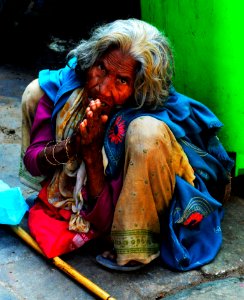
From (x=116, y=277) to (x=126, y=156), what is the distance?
0.55m

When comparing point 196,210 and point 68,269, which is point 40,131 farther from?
point 196,210

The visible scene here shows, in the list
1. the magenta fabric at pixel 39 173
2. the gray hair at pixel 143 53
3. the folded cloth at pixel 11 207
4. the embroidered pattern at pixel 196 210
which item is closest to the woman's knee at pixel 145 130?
the gray hair at pixel 143 53

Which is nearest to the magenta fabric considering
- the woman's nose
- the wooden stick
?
the wooden stick

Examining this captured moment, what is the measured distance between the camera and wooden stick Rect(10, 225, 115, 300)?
2645 mm

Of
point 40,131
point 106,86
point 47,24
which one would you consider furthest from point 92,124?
point 47,24

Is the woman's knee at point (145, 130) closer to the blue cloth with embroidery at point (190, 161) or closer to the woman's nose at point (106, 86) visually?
the blue cloth with embroidery at point (190, 161)

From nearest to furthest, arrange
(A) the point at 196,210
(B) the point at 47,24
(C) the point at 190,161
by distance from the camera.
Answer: (A) the point at 196,210 → (C) the point at 190,161 → (B) the point at 47,24

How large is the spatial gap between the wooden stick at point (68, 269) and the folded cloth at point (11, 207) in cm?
6

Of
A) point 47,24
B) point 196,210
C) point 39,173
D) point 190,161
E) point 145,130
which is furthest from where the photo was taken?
point 47,24

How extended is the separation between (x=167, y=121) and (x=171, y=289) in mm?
745

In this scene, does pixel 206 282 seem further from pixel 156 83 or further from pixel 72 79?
pixel 72 79

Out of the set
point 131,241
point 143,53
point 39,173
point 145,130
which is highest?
point 143,53

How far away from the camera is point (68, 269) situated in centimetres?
280

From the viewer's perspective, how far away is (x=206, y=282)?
2.80 m
